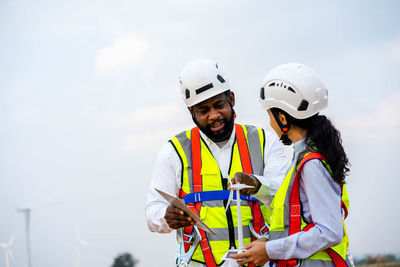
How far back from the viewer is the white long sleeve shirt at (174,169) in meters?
5.46

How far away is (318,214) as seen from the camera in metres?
4.03

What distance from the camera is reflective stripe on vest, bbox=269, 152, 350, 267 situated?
164 inches

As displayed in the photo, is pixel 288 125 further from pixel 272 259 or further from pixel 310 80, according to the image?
pixel 272 259

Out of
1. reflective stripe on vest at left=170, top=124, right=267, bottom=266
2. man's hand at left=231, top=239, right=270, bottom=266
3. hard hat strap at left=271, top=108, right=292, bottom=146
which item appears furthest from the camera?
reflective stripe on vest at left=170, top=124, right=267, bottom=266

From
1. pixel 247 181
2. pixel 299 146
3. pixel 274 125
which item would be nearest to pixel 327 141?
pixel 299 146

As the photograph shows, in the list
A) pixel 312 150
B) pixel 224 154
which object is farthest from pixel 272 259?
pixel 224 154

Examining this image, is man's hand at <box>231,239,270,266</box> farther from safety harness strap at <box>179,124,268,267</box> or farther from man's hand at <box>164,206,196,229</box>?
safety harness strap at <box>179,124,268,267</box>

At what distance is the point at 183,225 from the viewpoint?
5.06 m

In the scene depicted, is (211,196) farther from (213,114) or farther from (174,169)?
(213,114)

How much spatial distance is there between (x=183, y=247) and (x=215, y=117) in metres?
1.30

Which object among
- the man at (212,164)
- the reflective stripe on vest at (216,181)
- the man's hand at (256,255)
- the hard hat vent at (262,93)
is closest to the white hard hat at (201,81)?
the man at (212,164)

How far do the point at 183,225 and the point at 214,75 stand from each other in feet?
5.23

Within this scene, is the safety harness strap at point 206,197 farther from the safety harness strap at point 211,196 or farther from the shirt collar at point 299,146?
the shirt collar at point 299,146

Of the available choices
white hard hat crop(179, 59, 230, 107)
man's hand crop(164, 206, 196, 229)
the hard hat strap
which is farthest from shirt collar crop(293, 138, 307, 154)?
white hard hat crop(179, 59, 230, 107)
